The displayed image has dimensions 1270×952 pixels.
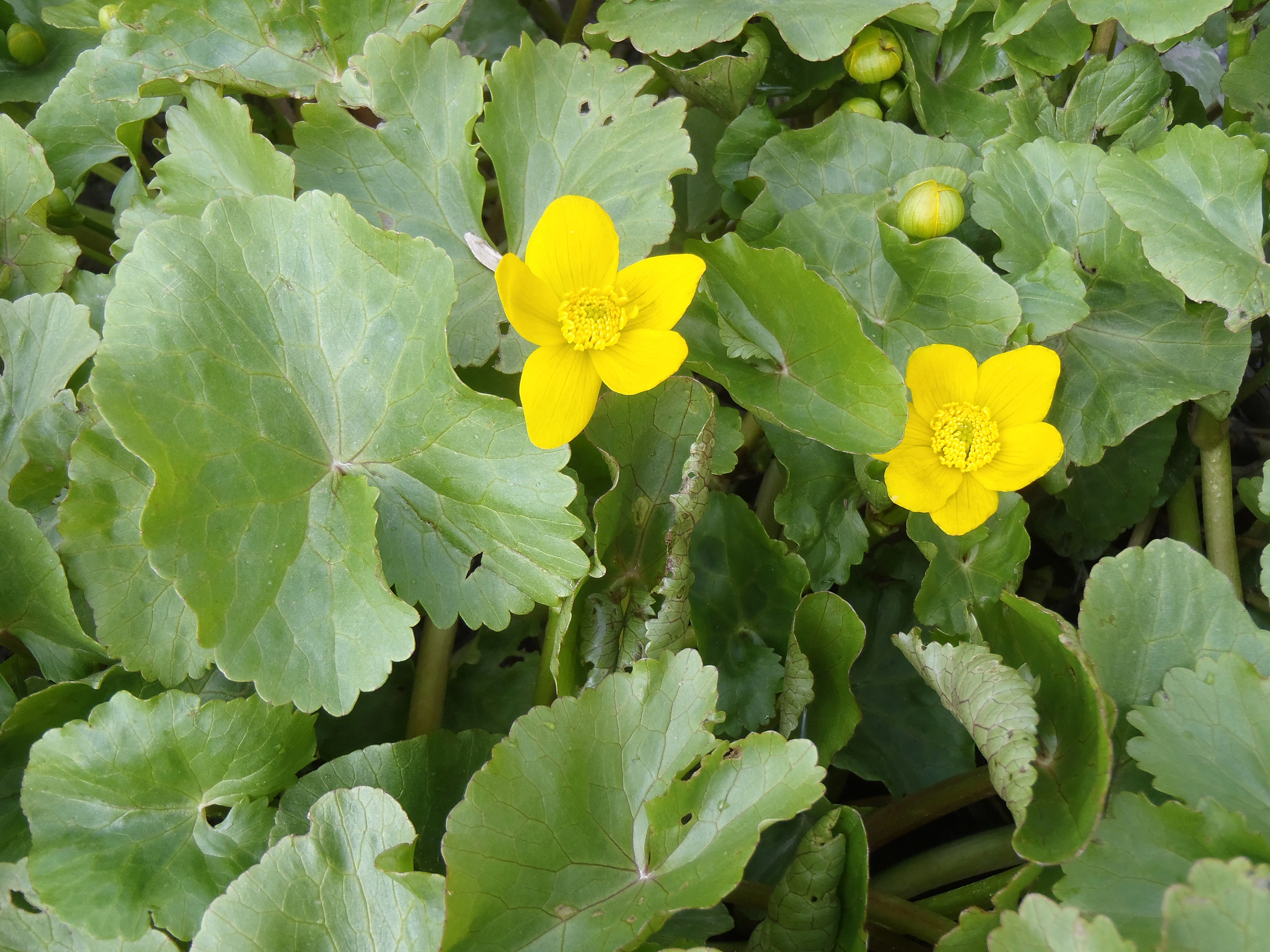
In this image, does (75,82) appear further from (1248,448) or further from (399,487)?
(1248,448)

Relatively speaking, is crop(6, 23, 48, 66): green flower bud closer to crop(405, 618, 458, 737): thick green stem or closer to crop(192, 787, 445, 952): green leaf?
crop(405, 618, 458, 737): thick green stem

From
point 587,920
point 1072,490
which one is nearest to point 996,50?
point 1072,490

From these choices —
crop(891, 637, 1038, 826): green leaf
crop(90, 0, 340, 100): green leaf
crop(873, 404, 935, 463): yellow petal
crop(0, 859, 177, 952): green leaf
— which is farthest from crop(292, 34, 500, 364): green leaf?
crop(0, 859, 177, 952): green leaf

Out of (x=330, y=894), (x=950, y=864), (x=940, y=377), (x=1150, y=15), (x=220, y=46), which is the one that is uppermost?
(x=220, y=46)

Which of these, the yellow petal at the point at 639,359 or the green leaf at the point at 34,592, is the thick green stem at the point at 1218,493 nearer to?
the yellow petal at the point at 639,359

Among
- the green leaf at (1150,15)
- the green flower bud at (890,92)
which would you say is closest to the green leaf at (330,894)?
the green flower bud at (890,92)

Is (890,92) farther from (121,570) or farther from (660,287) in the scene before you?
(121,570)

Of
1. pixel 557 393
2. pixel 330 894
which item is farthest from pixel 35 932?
pixel 557 393
